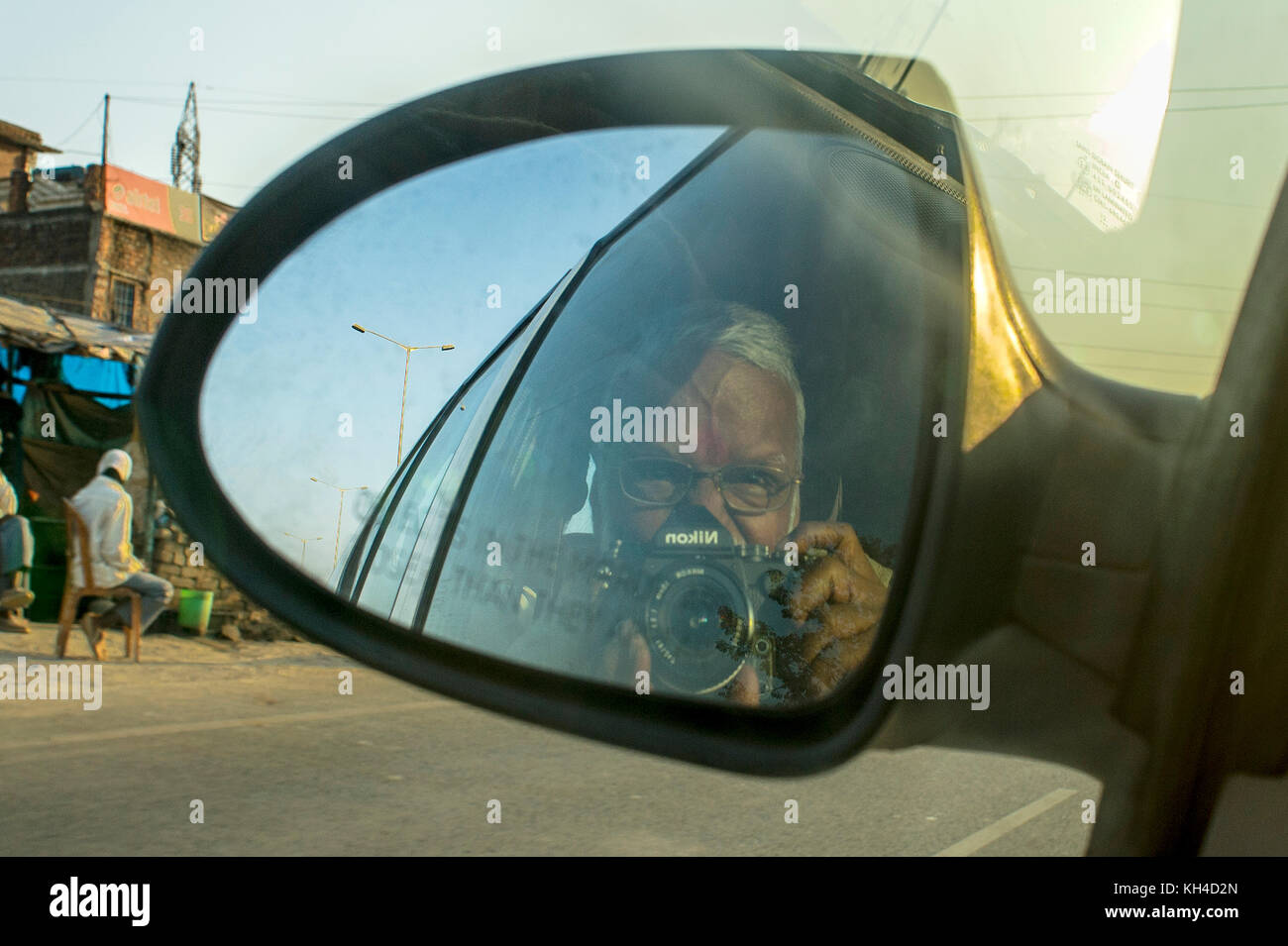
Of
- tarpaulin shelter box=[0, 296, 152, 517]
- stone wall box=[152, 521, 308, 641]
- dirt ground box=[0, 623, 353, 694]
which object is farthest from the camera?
tarpaulin shelter box=[0, 296, 152, 517]

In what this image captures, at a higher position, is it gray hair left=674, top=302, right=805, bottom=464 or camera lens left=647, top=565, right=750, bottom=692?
gray hair left=674, top=302, right=805, bottom=464

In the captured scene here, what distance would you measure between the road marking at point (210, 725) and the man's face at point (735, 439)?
4.51m

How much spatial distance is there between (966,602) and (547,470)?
0.77 meters

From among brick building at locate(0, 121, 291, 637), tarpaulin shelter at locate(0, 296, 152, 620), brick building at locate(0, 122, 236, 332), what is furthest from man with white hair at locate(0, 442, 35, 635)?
brick building at locate(0, 122, 236, 332)

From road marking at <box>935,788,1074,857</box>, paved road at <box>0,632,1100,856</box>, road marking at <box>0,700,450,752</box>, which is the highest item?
road marking at <box>935,788,1074,857</box>

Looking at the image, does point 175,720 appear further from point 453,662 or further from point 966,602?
point 966,602

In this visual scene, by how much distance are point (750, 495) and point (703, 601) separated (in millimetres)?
123

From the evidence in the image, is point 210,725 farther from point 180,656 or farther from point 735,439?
point 735,439

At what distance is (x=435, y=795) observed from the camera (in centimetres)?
488

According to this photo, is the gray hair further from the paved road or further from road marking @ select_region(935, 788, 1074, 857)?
road marking @ select_region(935, 788, 1074, 857)

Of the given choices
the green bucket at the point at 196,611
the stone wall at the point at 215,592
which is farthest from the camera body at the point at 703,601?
the green bucket at the point at 196,611

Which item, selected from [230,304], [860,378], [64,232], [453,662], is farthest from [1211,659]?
[64,232]

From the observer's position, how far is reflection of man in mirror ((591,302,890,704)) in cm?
112

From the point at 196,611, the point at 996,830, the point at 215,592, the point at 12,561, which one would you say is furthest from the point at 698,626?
the point at 215,592
